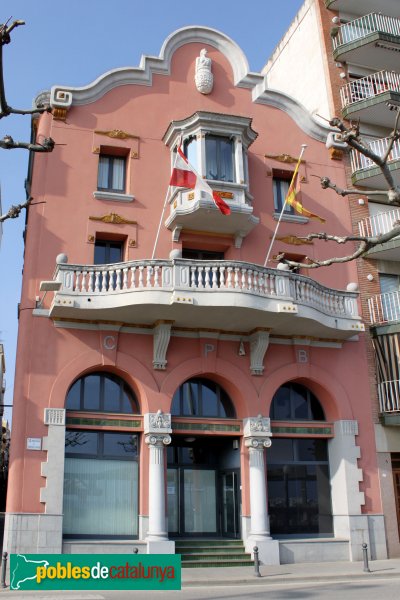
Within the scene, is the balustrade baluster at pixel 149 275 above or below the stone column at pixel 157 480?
above

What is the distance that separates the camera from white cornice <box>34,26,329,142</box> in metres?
22.3

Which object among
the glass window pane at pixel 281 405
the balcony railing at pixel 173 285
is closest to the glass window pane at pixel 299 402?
the glass window pane at pixel 281 405

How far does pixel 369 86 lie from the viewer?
27250 mm

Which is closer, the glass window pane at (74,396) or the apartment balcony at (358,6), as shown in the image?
the glass window pane at (74,396)

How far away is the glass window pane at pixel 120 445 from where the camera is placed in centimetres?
1973

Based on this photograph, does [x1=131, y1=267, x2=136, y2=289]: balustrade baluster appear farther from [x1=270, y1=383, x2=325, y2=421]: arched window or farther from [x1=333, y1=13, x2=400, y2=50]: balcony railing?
[x1=333, y1=13, x2=400, y2=50]: balcony railing

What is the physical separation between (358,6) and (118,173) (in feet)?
46.3

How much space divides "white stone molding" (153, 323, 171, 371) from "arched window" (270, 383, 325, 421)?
434cm

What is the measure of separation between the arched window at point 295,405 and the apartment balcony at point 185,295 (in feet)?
9.37

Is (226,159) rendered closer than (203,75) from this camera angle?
Yes

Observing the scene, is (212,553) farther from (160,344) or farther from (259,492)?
(160,344)

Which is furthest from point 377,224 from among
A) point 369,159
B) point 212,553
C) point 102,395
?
point 212,553

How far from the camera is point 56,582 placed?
9.83 metres

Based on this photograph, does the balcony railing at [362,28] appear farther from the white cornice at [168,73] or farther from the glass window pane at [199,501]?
the glass window pane at [199,501]
